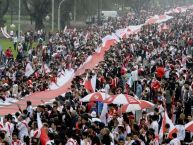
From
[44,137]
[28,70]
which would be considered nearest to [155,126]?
[44,137]

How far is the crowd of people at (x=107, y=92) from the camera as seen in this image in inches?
594

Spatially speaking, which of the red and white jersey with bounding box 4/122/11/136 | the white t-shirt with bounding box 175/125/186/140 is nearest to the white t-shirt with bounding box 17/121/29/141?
the red and white jersey with bounding box 4/122/11/136

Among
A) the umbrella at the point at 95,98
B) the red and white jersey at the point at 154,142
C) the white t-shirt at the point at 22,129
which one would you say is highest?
the umbrella at the point at 95,98

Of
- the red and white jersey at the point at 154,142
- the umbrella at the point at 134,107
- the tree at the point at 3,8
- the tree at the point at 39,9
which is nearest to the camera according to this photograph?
the red and white jersey at the point at 154,142

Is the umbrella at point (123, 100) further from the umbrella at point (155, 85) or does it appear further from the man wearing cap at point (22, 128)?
the umbrella at point (155, 85)

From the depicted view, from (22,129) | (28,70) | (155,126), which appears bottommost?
(28,70)

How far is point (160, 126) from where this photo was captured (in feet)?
54.3

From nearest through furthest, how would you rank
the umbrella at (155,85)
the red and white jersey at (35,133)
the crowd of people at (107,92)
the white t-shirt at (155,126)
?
the crowd of people at (107,92) < the red and white jersey at (35,133) < the white t-shirt at (155,126) < the umbrella at (155,85)

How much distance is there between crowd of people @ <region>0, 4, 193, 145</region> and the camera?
15086 mm

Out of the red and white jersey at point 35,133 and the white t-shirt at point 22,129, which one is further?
the white t-shirt at point 22,129

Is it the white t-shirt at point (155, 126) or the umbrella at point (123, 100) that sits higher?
the umbrella at point (123, 100)

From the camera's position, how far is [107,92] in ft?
73.4

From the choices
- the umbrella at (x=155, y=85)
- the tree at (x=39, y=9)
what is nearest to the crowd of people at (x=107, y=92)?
the umbrella at (x=155, y=85)

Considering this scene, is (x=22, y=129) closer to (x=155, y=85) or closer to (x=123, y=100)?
(x=123, y=100)
